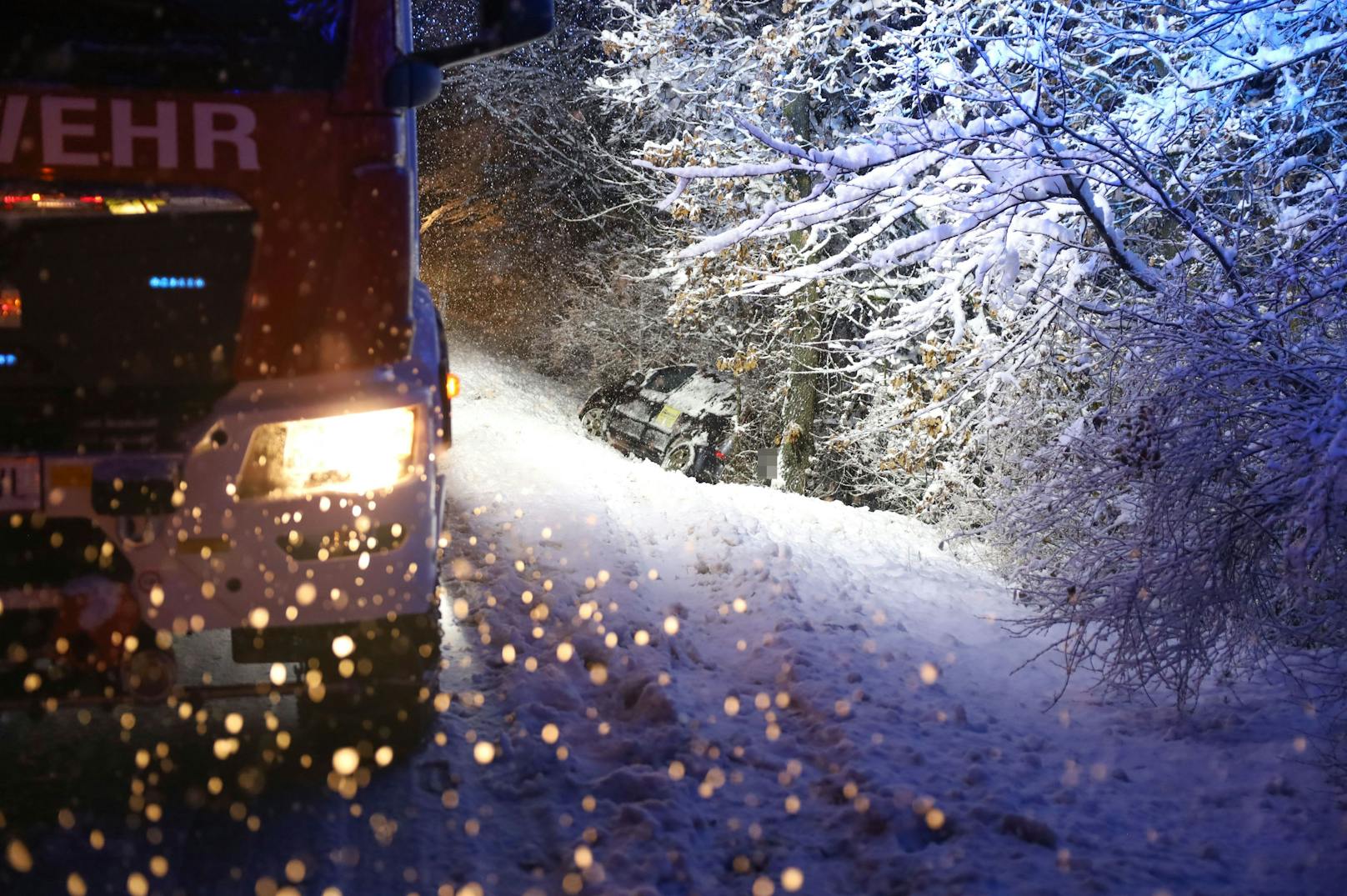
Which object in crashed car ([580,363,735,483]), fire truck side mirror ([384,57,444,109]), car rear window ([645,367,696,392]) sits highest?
fire truck side mirror ([384,57,444,109])

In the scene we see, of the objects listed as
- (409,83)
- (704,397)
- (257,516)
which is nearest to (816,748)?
(257,516)

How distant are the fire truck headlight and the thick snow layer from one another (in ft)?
4.16

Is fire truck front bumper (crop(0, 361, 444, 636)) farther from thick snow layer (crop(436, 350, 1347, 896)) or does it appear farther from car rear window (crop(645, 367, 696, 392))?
car rear window (crop(645, 367, 696, 392))

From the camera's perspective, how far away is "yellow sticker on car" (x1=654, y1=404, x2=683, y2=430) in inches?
663

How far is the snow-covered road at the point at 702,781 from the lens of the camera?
10.9ft

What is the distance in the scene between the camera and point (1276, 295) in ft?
14.7

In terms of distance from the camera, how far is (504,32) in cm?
362

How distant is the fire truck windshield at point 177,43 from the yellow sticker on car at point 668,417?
44.0 feet

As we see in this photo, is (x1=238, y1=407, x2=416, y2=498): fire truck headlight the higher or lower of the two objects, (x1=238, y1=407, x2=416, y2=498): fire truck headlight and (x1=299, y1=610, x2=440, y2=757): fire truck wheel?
the higher

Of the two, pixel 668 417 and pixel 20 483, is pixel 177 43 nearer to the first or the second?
pixel 20 483

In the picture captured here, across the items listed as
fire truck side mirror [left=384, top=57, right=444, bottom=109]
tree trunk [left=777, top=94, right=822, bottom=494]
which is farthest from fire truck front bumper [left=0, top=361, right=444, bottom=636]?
tree trunk [left=777, top=94, right=822, bottom=494]

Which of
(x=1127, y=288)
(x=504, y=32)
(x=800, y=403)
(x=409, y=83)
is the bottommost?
(x=800, y=403)

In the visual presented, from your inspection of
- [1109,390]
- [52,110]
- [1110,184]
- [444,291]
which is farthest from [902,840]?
[444,291]

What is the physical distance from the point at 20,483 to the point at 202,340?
26.9 inches
